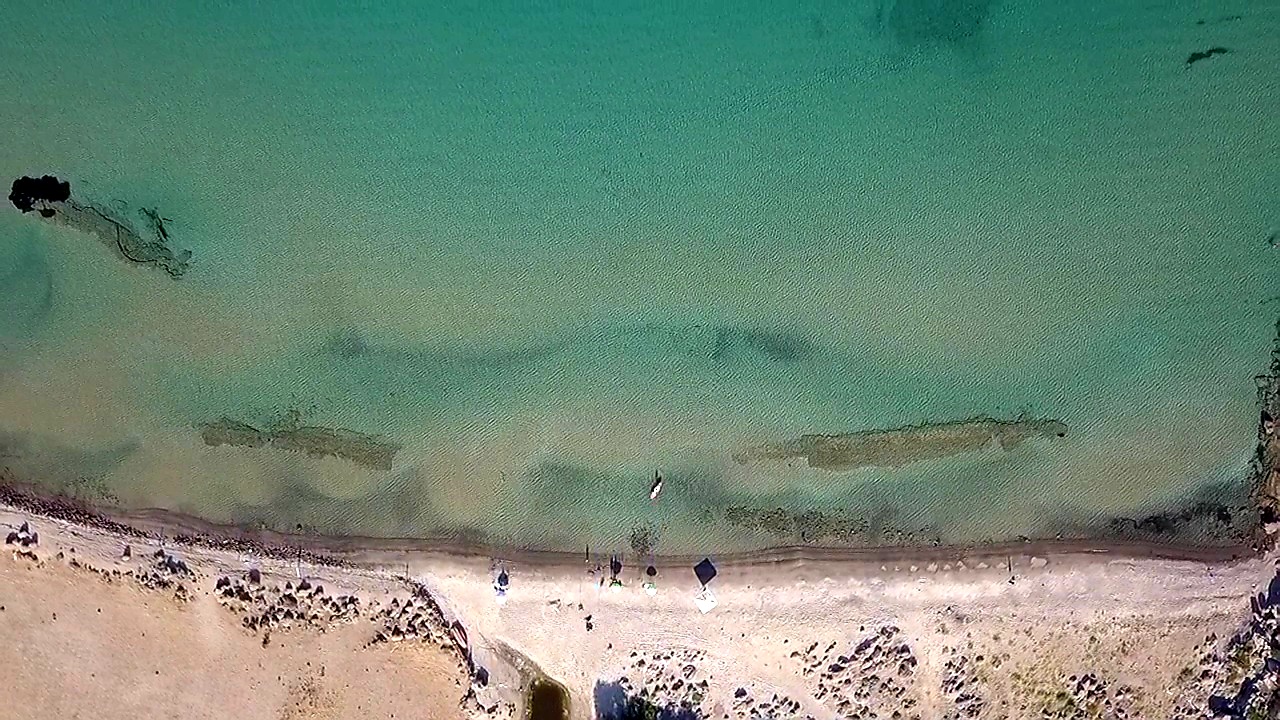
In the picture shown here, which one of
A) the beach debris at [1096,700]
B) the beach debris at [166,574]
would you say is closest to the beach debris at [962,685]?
the beach debris at [1096,700]

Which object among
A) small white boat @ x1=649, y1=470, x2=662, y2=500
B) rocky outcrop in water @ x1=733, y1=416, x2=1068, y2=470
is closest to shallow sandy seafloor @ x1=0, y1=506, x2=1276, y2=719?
small white boat @ x1=649, y1=470, x2=662, y2=500

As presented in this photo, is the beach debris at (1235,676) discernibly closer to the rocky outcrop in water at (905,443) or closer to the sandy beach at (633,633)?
the sandy beach at (633,633)

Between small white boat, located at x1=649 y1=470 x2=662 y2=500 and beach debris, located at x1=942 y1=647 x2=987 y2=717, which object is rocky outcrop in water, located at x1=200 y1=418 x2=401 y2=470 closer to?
small white boat, located at x1=649 y1=470 x2=662 y2=500

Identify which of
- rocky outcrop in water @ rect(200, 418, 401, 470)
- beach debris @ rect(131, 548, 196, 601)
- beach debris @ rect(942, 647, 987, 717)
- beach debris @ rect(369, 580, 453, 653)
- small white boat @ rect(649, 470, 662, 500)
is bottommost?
beach debris @ rect(942, 647, 987, 717)

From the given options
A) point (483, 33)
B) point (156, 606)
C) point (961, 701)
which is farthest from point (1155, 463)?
point (156, 606)

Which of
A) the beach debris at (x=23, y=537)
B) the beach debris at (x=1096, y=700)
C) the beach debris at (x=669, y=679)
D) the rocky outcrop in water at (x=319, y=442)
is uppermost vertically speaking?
the rocky outcrop in water at (x=319, y=442)

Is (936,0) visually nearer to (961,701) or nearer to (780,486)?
(780,486)
